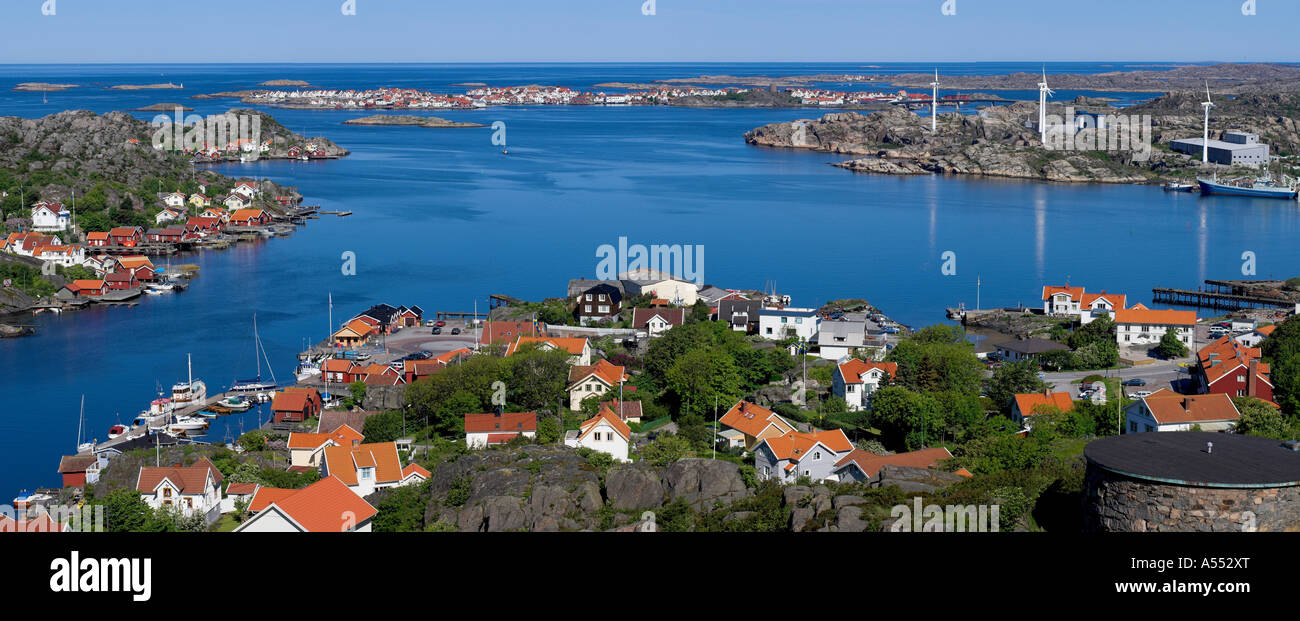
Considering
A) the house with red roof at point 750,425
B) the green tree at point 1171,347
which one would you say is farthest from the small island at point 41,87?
the house with red roof at point 750,425

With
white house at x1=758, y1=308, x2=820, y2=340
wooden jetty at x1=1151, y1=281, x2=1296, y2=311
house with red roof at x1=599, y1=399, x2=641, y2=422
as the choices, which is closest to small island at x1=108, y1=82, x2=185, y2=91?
wooden jetty at x1=1151, y1=281, x2=1296, y2=311

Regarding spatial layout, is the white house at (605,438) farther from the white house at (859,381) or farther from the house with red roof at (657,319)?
the house with red roof at (657,319)

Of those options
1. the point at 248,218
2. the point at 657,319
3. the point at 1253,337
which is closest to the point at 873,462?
the point at 657,319

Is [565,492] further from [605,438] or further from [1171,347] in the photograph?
Answer: [1171,347]
